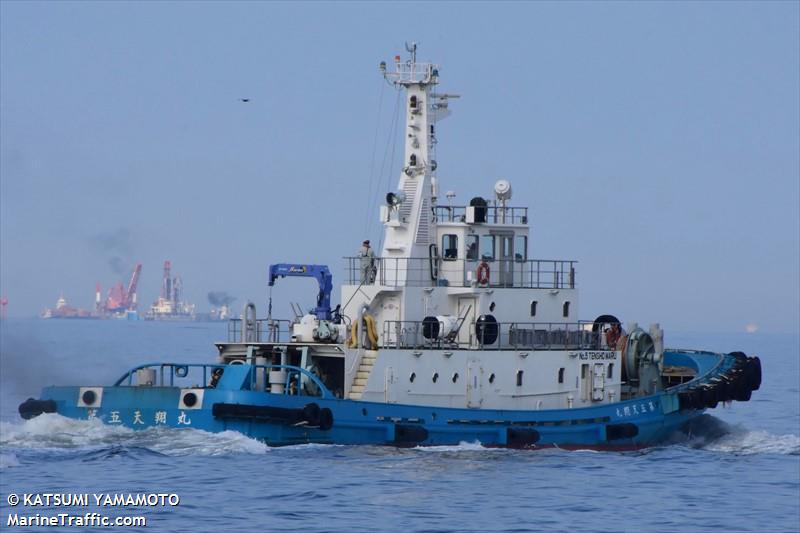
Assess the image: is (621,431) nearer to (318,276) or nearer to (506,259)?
(506,259)

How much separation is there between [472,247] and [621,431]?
16.7 ft

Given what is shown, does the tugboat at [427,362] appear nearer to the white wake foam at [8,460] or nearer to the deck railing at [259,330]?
the deck railing at [259,330]

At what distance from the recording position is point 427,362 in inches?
1228

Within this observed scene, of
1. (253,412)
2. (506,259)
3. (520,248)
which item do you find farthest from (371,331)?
(520,248)

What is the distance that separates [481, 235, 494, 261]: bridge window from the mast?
44.8 inches

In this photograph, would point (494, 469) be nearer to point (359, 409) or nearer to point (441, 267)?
point (359, 409)

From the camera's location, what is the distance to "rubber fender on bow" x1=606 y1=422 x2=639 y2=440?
1287 inches

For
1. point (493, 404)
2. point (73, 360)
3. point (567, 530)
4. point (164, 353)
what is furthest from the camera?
point (164, 353)

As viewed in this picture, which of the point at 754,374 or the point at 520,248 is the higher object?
the point at 520,248

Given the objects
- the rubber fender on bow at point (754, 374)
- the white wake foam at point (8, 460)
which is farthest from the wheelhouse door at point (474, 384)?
the white wake foam at point (8, 460)

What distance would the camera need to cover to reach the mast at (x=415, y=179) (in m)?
32.8

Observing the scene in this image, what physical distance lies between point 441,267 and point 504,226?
181cm

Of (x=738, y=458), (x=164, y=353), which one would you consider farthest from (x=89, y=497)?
(x=164, y=353)

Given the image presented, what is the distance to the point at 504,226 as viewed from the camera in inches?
1330
